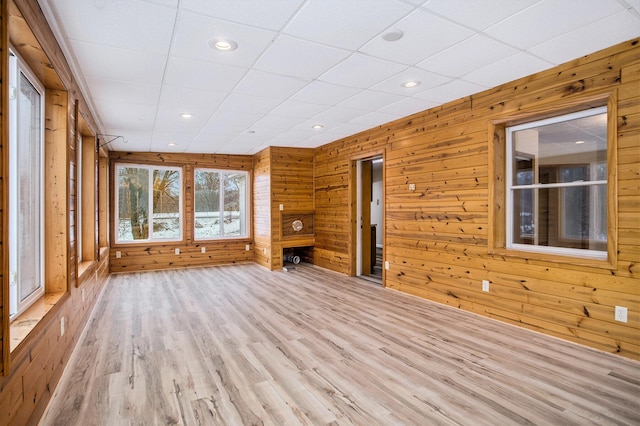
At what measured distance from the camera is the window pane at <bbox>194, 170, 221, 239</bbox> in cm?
761

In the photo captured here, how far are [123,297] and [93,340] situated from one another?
1.75 metres

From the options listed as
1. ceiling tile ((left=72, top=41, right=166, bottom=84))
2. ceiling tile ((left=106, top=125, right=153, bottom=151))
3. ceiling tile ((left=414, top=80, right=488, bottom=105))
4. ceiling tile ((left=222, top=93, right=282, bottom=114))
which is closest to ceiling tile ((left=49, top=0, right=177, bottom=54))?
ceiling tile ((left=72, top=41, right=166, bottom=84))

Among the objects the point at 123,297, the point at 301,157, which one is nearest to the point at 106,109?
the point at 123,297

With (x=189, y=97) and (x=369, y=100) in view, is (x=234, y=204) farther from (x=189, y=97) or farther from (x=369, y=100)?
(x=369, y=100)

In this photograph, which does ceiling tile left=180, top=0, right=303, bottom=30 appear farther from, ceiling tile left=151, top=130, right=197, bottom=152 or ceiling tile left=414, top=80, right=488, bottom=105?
ceiling tile left=151, top=130, right=197, bottom=152

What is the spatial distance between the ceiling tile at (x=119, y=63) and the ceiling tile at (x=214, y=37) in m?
0.31

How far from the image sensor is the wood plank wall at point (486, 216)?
2.74 m

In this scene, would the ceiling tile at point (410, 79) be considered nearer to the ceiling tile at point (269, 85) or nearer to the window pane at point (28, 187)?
the ceiling tile at point (269, 85)

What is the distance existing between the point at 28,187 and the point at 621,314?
15.3 ft

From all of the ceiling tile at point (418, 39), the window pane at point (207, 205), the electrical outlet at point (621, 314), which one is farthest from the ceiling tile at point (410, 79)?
the window pane at point (207, 205)

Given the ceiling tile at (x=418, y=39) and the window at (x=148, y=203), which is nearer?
the ceiling tile at (x=418, y=39)

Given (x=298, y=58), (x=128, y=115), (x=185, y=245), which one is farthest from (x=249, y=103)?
(x=185, y=245)

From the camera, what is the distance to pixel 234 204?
26.2ft

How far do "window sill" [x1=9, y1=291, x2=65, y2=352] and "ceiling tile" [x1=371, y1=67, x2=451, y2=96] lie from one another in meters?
3.41
